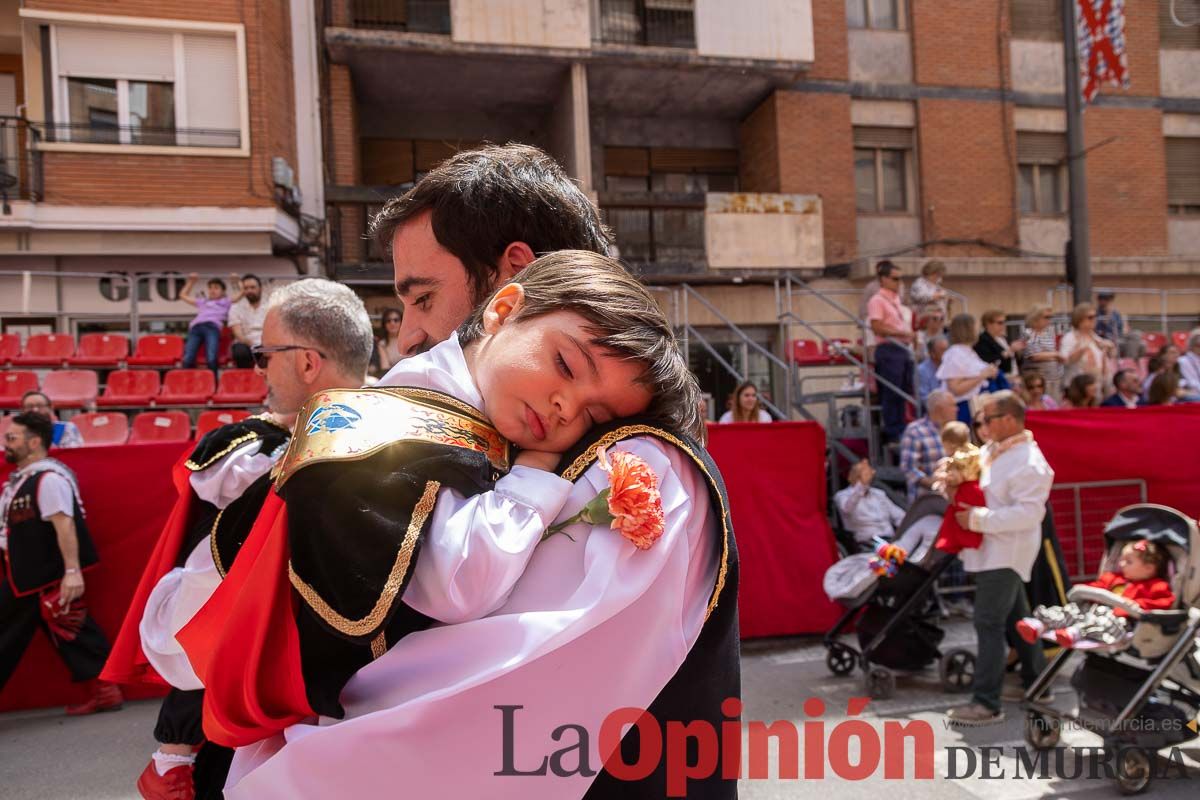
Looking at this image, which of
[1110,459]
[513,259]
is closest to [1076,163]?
[1110,459]

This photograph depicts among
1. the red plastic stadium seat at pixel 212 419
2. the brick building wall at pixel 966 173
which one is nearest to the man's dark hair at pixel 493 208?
the red plastic stadium seat at pixel 212 419

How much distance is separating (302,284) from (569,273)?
1564 mm

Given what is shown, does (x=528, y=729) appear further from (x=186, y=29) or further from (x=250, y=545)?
(x=186, y=29)

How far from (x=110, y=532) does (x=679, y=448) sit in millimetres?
6327

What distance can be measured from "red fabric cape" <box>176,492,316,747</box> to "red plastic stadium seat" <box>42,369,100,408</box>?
35.8 ft

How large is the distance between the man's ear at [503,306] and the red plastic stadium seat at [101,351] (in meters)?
11.7

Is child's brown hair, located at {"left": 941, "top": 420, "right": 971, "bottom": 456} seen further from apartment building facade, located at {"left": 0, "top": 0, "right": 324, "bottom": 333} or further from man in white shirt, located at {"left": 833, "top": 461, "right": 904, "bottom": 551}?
apartment building facade, located at {"left": 0, "top": 0, "right": 324, "bottom": 333}

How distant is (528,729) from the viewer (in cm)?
109

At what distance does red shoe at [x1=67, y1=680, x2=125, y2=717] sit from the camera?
19.8ft

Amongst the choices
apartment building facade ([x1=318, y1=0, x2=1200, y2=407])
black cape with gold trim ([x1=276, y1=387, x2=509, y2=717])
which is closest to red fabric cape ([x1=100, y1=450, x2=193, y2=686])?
black cape with gold trim ([x1=276, y1=387, x2=509, y2=717])

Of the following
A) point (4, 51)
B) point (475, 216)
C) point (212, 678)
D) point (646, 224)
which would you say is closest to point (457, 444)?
point (212, 678)

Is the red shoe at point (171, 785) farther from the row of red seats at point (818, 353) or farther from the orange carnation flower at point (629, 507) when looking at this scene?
the row of red seats at point (818, 353)

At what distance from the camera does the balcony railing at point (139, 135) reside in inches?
542

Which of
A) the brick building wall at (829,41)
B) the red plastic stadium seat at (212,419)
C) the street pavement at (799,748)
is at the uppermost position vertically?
the brick building wall at (829,41)
